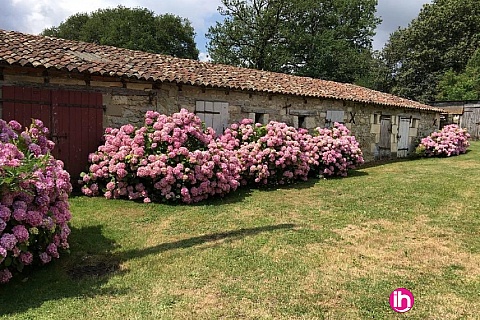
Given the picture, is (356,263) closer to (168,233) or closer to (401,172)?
(168,233)

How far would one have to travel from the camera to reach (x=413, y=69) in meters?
30.6

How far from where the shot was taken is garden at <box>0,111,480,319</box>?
11.1 ft

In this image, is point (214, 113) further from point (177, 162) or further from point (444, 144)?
point (444, 144)

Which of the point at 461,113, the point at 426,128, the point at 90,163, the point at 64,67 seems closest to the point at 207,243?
the point at 90,163

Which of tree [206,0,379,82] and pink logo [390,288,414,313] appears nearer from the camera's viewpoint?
pink logo [390,288,414,313]

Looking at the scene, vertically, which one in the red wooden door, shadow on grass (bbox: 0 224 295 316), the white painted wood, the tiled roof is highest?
the tiled roof

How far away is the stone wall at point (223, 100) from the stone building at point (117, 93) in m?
0.02

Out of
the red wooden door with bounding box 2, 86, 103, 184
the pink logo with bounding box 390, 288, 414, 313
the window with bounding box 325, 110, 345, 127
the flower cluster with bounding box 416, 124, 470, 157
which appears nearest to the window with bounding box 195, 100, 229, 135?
the red wooden door with bounding box 2, 86, 103, 184

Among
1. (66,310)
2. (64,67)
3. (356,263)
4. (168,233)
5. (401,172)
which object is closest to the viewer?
(66,310)

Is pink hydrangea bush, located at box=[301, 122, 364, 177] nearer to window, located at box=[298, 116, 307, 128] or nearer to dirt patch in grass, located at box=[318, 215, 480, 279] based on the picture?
window, located at box=[298, 116, 307, 128]

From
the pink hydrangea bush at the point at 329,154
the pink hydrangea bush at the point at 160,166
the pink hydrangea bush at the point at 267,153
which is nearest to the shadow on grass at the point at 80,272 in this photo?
the pink hydrangea bush at the point at 160,166

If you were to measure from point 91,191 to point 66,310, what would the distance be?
4376mm

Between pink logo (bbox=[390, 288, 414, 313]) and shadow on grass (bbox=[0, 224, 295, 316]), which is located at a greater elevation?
pink logo (bbox=[390, 288, 414, 313])

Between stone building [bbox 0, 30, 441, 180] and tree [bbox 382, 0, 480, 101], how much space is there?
2075 cm
